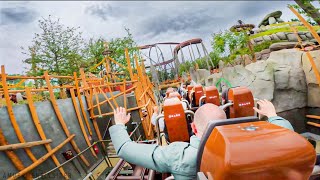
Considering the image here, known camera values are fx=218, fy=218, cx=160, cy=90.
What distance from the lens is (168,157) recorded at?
1248 millimetres

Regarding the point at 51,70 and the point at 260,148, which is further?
the point at 51,70

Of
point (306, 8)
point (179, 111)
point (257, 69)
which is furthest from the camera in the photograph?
point (257, 69)

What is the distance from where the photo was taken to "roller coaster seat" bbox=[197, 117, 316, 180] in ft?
2.67

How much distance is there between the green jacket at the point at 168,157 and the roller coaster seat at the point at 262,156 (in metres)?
0.31

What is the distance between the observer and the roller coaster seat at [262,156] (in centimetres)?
81

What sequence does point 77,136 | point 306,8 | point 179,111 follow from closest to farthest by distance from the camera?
point 179,111 < point 77,136 < point 306,8

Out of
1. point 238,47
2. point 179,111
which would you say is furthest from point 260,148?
point 238,47

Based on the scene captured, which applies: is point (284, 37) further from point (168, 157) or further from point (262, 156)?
point (262, 156)

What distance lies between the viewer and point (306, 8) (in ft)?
20.4

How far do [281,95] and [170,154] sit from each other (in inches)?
289

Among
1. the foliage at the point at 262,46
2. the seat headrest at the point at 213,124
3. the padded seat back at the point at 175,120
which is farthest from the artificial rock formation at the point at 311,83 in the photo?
the foliage at the point at 262,46

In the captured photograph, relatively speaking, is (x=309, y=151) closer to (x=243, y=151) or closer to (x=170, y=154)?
(x=243, y=151)

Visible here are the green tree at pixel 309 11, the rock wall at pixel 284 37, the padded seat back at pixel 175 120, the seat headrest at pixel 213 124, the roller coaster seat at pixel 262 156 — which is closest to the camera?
the roller coaster seat at pixel 262 156

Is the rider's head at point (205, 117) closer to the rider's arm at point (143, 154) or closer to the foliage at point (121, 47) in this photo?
the rider's arm at point (143, 154)
